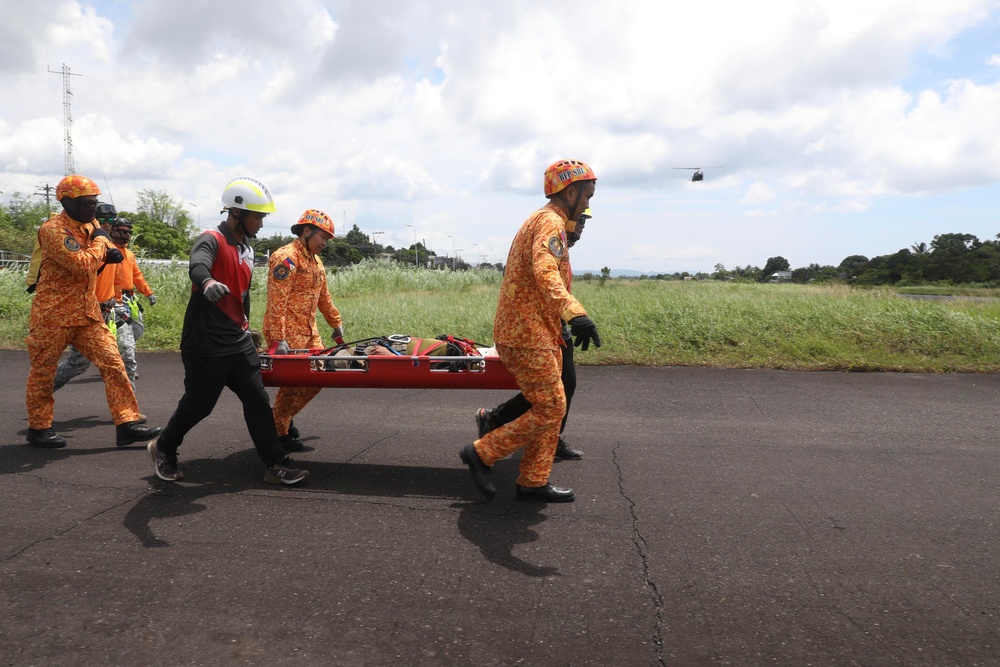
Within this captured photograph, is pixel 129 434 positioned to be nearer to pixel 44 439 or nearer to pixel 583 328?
pixel 44 439

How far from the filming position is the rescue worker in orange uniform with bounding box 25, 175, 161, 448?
534 cm

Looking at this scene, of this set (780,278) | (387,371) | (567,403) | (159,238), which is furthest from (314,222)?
(159,238)

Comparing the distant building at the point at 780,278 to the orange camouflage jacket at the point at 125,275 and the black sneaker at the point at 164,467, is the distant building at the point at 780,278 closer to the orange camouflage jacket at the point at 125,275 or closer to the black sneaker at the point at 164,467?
the orange camouflage jacket at the point at 125,275

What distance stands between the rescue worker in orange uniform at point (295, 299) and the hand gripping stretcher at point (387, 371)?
19.1 inches

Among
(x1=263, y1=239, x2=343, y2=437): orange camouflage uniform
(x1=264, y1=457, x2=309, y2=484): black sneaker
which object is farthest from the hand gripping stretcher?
(x1=264, y1=457, x2=309, y2=484): black sneaker

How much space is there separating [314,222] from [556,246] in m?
2.35

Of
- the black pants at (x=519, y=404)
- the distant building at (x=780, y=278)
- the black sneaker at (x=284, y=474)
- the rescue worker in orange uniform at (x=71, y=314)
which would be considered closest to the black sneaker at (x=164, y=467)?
the black sneaker at (x=284, y=474)

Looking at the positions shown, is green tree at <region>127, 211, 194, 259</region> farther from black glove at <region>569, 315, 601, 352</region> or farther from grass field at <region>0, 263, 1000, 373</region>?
black glove at <region>569, 315, 601, 352</region>

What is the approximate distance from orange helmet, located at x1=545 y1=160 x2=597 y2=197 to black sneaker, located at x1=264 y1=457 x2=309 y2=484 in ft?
7.89

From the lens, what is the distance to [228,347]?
454 cm

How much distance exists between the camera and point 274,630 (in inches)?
113

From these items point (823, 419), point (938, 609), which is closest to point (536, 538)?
point (938, 609)

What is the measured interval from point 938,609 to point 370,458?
3.66 meters

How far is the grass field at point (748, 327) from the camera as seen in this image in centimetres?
973
